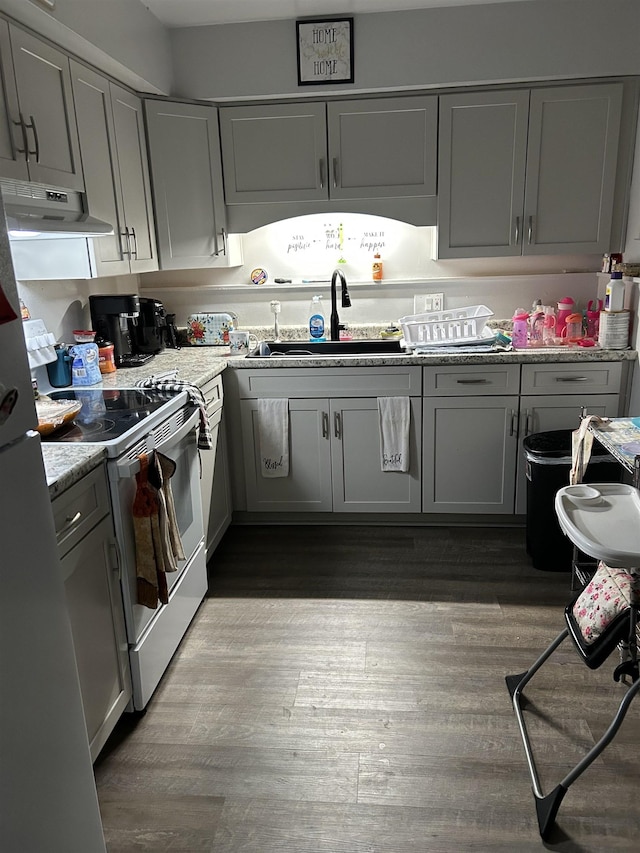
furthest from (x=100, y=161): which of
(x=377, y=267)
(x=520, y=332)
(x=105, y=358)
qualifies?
(x=520, y=332)

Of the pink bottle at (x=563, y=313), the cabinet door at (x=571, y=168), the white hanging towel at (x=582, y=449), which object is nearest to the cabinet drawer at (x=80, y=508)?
the white hanging towel at (x=582, y=449)

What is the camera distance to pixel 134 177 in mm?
3008

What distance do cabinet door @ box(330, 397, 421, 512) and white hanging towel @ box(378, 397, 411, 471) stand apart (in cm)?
3

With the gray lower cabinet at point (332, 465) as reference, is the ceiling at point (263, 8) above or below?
above

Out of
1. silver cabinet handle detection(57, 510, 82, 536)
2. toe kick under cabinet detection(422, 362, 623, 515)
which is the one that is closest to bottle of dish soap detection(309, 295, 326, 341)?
toe kick under cabinet detection(422, 362, 623, 515)

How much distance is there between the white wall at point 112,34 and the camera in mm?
2119

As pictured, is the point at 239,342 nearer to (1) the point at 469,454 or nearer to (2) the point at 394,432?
(2) the point at 394,432

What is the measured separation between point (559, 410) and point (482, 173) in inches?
48.7

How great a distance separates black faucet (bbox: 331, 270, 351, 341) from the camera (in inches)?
134

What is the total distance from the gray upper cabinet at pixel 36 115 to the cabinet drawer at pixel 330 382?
1.21m

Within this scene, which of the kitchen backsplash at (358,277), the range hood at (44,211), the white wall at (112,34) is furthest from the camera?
the kitchen backsplash at (358,277)

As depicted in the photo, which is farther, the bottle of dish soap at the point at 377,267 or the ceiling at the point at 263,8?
the bottle of dish soap at the point at 377,267

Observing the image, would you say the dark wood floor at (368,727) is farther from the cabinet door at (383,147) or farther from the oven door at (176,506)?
the cabinet door at (383,147)

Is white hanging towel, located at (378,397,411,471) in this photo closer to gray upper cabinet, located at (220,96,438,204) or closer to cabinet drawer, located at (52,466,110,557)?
gray upper cabinet, located at (220,96,438,204)
